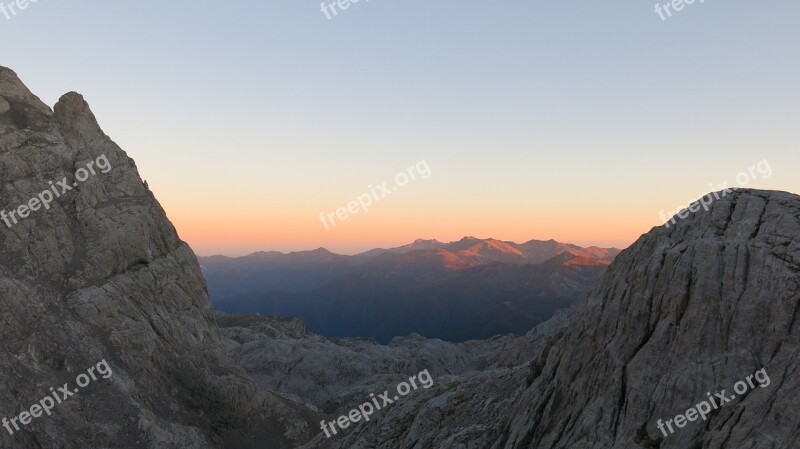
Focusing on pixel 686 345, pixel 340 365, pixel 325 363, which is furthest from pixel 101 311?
pixel 340 365

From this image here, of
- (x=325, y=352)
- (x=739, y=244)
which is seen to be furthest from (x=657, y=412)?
(x=325, y=352)

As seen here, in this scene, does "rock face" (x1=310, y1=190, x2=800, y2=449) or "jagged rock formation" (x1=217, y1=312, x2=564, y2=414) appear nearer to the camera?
"rock face" (x1=310, y1=190, x2=800, y2=449)

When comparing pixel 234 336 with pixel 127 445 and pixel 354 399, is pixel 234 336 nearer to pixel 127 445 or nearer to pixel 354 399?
pixel 354 399

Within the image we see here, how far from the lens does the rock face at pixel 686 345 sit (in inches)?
803

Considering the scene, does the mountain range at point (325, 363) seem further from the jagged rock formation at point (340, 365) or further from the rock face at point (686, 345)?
the jagged rock formation at point (340, 365)

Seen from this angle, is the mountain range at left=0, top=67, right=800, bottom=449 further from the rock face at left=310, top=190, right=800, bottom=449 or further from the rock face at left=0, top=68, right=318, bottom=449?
the rock face at left=0, top=68, right=318, bottom=449

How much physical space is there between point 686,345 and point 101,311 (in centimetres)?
6503

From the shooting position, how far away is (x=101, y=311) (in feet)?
202

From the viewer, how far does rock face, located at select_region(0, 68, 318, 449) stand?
51481 mm

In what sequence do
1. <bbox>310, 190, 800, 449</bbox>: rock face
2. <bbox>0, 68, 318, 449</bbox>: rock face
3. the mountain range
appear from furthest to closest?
1. <bbox>0, 68, 318, 449</bbox>: rock face
2. the mountain range
3. <bbox>310, 190, 800, 449</bbox>: rock face

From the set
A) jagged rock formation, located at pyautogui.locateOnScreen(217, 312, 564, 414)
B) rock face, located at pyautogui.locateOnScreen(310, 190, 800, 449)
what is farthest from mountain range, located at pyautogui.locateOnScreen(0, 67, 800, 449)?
jagged rock formation, located at pyautogui.locateOnScreen(217, 312, 564, 414)

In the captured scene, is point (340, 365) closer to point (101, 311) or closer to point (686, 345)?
point (101, 311)

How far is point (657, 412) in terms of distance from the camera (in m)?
22.5

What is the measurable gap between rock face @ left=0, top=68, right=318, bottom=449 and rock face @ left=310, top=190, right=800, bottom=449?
144ft
